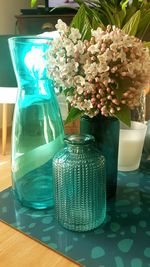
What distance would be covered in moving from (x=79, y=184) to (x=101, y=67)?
22 cm

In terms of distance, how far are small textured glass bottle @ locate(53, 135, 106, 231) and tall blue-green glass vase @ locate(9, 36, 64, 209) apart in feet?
0.30

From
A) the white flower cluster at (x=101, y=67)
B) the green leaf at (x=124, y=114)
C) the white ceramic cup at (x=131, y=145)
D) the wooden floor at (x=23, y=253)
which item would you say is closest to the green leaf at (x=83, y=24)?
the white flower cluster at (x=101, y=67)

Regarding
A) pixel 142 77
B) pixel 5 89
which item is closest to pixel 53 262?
pixel 142 77

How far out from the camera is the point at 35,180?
0.68 meters

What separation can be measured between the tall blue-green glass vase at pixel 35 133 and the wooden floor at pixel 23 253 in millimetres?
100

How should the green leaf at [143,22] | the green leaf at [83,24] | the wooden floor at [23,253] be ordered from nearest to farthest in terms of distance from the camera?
the wooden floor at [23,253] → the green leaf at [83,24] → the green leaf at [143,22]

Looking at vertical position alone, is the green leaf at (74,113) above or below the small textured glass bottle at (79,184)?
above

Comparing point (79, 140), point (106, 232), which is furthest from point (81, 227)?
point (79, 140)

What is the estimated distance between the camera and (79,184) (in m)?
0.54

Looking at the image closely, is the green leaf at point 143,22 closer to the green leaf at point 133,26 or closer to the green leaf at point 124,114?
the green leaf at point 133,26

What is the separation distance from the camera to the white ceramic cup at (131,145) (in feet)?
2.59

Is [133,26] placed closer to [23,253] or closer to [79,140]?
[79,140]

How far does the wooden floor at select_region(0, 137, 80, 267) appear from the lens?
0.48 meters

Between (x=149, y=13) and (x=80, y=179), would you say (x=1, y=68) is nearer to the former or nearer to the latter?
(x=149, y=13)
